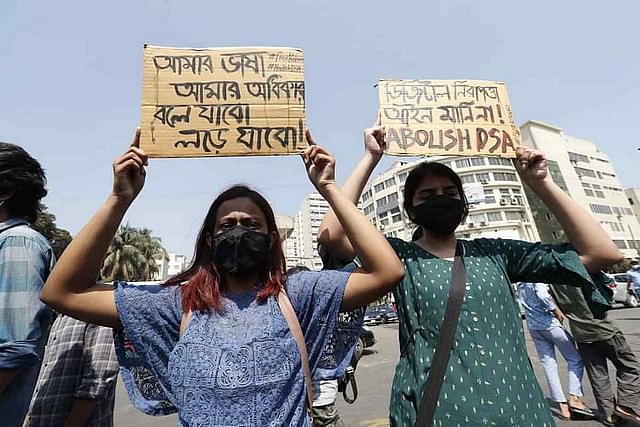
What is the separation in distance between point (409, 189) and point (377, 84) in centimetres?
69

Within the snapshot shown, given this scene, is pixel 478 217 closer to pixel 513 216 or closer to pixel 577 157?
pixel 513 216

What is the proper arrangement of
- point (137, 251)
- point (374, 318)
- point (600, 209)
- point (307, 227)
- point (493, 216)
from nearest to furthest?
point (374, 318) → point (137, 251) → point (493, 216) → point (600, 209) → point (307, 227)

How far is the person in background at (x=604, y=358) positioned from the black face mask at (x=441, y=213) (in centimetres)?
262

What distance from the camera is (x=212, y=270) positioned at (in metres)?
1.56

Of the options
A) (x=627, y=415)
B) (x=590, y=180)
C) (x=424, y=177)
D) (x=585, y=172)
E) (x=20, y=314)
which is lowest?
(x=627, y=415)

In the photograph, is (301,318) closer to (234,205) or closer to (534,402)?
(234,205)

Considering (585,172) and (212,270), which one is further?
(585,172)

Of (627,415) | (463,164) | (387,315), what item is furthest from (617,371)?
(463,164)

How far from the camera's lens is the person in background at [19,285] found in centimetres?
151

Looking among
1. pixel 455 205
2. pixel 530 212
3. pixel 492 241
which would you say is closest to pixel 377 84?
pixel 455 205

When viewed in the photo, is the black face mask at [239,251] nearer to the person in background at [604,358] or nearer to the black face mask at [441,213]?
the black face mask at [441,213]

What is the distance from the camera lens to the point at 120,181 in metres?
1.52

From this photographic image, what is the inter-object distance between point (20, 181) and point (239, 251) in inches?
48.7

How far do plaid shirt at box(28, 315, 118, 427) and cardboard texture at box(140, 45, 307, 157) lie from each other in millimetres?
1091
